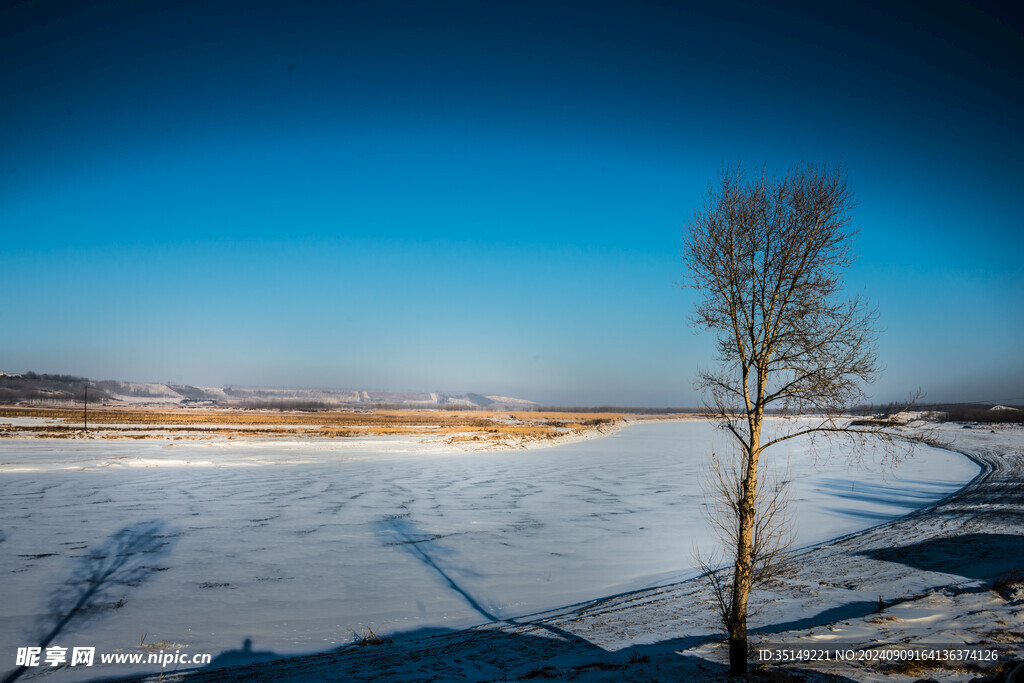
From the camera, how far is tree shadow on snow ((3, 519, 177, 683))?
24.5 feet

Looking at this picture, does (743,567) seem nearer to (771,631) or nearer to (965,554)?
(771,631)

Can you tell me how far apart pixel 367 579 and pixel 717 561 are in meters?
7.16

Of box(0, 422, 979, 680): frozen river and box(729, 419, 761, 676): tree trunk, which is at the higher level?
box(729, 419, 761, 676): tree trunk

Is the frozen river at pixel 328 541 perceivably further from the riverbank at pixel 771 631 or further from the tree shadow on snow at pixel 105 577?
the riverbank at pixel 771 631

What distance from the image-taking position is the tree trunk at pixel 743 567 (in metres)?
5.49

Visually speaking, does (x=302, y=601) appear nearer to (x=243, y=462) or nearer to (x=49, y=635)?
(x=49, y=635)

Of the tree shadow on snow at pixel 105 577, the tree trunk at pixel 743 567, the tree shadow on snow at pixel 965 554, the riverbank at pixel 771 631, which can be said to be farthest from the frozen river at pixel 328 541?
the tree trunk at pixel 743 567

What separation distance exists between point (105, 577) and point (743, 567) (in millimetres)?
10588

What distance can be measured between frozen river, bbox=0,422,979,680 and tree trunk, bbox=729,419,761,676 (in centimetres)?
401

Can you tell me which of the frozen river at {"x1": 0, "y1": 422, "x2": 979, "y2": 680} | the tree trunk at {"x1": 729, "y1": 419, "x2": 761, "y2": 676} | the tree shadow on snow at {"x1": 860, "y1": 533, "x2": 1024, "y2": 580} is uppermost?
the tree trunk at {"x1": 729, "y1": 419, "x2": 761, "y2": 676}

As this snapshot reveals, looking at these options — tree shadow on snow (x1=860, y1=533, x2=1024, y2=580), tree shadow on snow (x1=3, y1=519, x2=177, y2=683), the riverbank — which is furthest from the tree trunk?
tree shadow on snow (x1=3, y1=519, x2=177, y2=683)

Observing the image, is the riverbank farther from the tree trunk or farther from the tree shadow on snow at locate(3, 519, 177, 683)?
the tree shadow on snow at locate(3, 519, 177, 683)

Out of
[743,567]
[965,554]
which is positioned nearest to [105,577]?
[743,567]

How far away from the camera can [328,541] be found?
1213 centimetres
